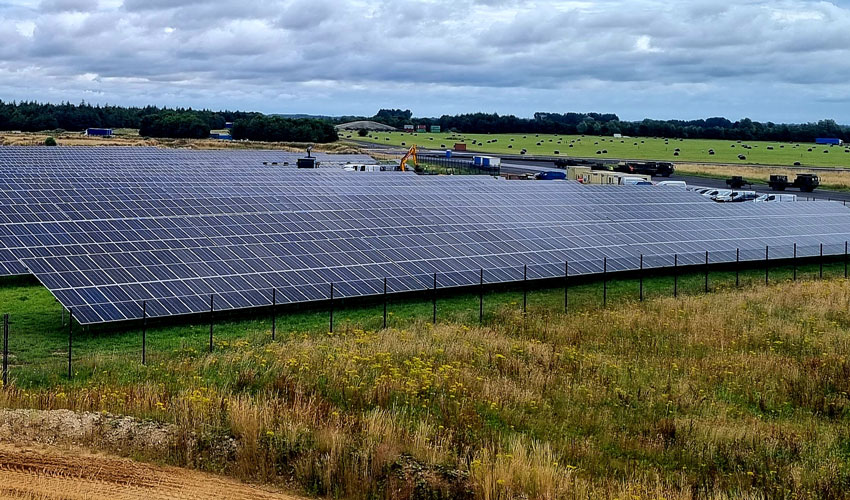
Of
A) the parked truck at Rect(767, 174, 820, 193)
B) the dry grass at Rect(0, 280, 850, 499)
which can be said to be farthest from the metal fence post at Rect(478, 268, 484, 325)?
the parked truck at Rect(767, 174, 820, 193)

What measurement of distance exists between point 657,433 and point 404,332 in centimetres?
1047

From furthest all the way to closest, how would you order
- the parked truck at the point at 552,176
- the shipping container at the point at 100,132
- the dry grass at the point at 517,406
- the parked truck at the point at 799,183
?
the shipping container at the point at 100,132 < the parked truck at the point at 799,183 < the parked truck at the point at 552,176 < the dry grass at the point at 517,406

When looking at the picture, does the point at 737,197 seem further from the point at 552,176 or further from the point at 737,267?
the point at 737,267

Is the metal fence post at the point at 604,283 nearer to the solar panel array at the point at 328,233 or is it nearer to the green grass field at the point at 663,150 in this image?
the solar panel array at the point at 328,233

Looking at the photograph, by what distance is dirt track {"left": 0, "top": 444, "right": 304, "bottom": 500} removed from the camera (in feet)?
46.6

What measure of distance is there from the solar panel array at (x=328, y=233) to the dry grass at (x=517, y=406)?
488cm

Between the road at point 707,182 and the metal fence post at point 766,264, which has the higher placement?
the road at point 707,182

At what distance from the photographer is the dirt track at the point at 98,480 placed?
14195 mm

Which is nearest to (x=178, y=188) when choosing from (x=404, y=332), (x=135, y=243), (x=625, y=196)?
(x=135, y=243)

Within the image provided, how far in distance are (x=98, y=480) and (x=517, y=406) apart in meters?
9.51

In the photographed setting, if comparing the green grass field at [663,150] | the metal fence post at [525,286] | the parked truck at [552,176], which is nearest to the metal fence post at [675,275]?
the metal fence post at [525,286]

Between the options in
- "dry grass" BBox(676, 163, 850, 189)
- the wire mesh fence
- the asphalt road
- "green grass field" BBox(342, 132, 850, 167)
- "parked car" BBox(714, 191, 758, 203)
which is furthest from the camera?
"green grass field" BBox(342, 132, 850, 167)

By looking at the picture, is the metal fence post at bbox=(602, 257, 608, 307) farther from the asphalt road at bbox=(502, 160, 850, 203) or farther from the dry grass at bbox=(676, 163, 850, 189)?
the dry grass at bbox=(676, 163, 850, 189)

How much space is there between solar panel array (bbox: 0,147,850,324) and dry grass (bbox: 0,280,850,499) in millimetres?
4876
